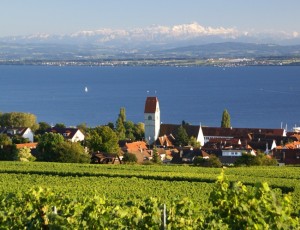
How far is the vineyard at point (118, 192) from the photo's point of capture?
345 inches

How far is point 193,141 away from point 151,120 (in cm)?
530

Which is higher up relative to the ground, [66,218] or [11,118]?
[66,218]

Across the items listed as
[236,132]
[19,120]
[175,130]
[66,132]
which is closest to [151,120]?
[175,130]

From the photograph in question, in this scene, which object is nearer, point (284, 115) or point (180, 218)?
Result: point (180, 218)

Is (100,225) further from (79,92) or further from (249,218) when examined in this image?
(79,92)

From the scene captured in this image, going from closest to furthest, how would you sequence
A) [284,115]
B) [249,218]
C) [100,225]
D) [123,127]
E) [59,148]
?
[249,218], [100,225], [59,148], [123,127], [284,115]

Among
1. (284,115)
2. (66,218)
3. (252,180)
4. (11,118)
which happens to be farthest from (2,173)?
(284,115)

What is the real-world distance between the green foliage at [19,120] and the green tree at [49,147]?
24.2 metres

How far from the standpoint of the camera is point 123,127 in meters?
63.7

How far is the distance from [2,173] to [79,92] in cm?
13345

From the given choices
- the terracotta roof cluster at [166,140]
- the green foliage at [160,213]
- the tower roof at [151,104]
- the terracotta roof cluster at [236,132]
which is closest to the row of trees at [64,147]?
the tower roof at [151,104]

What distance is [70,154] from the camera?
38.6 m

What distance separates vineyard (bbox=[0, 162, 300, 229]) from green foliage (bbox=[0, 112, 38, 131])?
36.6 metres

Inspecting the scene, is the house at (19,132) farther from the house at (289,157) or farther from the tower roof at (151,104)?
the house at (289,157)
